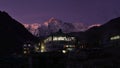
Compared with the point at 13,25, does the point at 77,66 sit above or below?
below

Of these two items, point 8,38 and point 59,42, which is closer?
point 59,42

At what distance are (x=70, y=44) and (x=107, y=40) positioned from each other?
16375mm

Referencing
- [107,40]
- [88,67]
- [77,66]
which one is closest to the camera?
[88,67]

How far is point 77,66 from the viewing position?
42.1m

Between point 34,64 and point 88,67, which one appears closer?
point 88,67

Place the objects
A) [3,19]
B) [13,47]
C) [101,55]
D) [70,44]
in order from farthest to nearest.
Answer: [3,19] < [13,47] < [70,44] < [101,55]

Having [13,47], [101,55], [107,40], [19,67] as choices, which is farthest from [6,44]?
[101,55]

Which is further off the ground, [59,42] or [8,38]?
[8,38]

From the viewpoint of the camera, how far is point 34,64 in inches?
2039

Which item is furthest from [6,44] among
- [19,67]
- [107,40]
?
[19,67]

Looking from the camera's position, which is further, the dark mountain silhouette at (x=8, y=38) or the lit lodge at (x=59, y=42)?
the dark mountain silhouette at (x=8, y=38)

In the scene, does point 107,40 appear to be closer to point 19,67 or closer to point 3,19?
point 19,67

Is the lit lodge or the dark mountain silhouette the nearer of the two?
the lit lodge

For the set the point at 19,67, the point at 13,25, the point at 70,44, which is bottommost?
the point at 19,67
